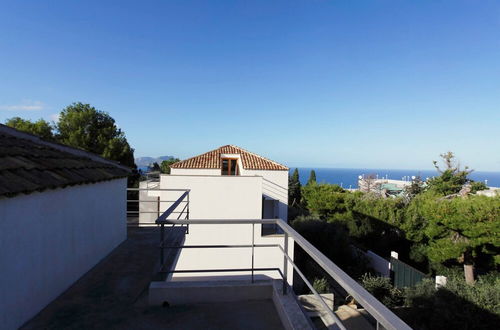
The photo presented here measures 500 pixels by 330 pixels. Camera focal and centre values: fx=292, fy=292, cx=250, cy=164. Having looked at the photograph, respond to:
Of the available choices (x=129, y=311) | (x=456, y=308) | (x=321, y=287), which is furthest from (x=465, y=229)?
(x=129, y=311)

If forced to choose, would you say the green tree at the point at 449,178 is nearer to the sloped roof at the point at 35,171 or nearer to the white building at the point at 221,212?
the white building at the point at 221,212

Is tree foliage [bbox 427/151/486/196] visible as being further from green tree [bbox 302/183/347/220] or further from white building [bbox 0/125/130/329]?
white building [bbox 0/125/130/329]

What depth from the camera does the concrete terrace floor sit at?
259 centimetres

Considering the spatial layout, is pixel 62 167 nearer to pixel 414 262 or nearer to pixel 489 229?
pixel 489 229

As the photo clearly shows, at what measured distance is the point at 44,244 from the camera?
9.49ft

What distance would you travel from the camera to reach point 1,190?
7.25ft

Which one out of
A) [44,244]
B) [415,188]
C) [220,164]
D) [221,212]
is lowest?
[415,188]

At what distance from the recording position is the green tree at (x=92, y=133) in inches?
822

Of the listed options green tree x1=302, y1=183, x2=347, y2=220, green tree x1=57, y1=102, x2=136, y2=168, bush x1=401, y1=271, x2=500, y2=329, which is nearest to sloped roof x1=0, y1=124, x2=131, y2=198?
bush x1=401, y1=271, x2=500, y2=329

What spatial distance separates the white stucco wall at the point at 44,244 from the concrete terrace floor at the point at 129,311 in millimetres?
167

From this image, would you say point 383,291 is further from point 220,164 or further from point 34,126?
point 34,126

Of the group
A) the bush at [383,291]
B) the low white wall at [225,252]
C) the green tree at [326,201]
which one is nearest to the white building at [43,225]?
the low white wall at [225,252]

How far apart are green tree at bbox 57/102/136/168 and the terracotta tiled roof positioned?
648 cm

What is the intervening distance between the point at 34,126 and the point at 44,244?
21.1m
